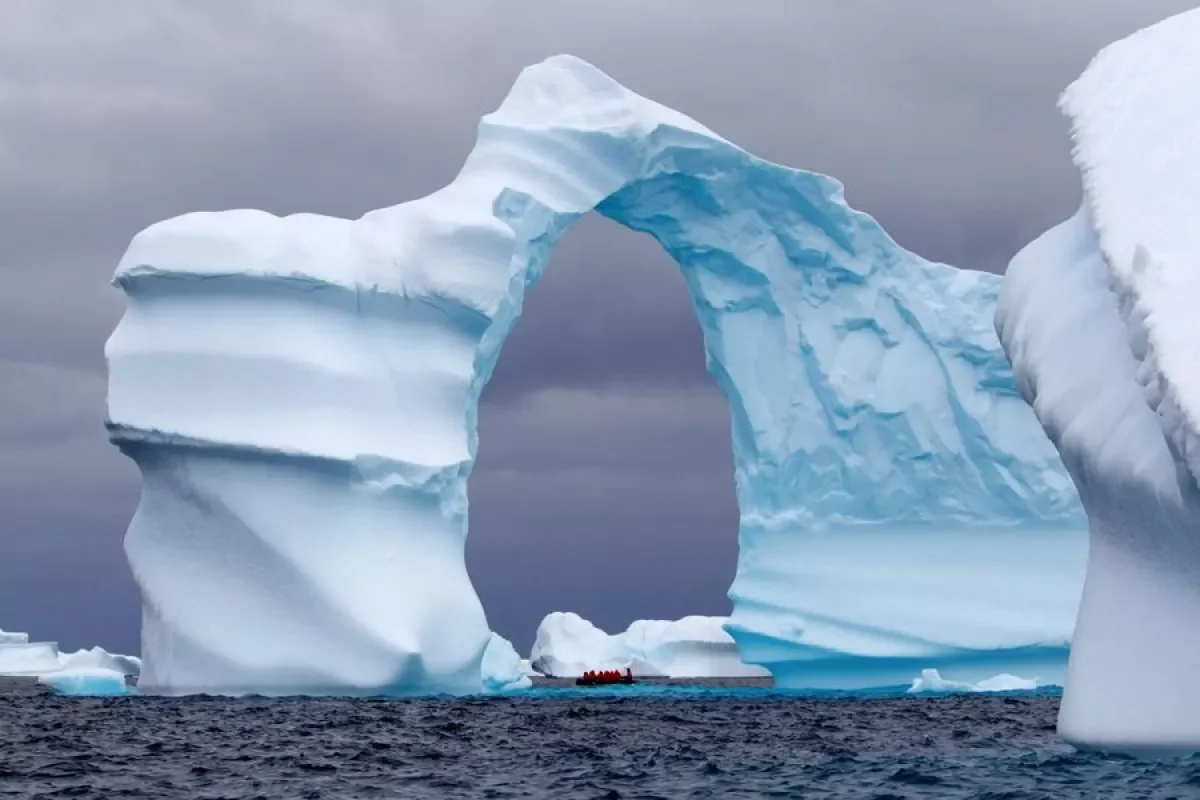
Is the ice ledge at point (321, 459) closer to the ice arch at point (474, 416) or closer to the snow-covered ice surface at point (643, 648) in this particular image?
the ice arch at point (474, 416)

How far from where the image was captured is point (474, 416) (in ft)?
65.2

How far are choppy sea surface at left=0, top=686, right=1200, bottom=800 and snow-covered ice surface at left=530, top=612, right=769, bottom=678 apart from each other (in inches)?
536

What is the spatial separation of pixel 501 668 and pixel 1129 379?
14.8 meters

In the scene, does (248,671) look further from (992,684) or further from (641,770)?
(992,684)

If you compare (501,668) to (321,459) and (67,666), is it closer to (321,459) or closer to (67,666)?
(321,459)

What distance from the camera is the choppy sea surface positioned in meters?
Result: 9.15

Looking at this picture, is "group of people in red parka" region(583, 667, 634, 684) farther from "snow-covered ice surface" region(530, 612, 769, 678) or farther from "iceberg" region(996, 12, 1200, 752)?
"iceberg" region(996, 12, 1200, 752)

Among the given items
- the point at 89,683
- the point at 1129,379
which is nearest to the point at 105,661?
the point at 89,683

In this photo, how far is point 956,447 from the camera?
21688 millimetres

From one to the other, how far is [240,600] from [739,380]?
26.3ft

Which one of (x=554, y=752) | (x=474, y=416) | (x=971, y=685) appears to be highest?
(x=474, y=416)

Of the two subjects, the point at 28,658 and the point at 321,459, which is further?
the point at 28,658

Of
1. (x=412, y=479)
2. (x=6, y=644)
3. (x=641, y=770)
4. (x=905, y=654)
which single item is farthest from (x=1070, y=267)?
(x=6, y=644)

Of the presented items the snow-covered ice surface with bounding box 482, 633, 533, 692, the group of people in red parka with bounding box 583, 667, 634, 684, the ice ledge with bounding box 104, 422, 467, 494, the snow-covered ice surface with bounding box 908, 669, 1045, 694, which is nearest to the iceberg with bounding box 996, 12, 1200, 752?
the ice ledge with bounding box 104, 422, 467, 494
